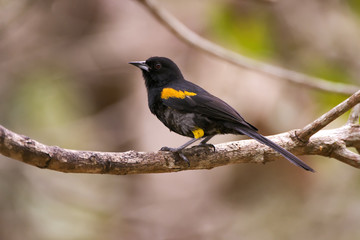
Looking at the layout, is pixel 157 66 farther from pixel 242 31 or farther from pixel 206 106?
pixel 242 31

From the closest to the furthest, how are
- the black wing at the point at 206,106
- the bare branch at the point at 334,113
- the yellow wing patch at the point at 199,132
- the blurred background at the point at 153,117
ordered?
the bare branch at the point at 334,113
the black wing at the point at 206,106
the yellow wing patch at the point at 199,132
the blurred background at the point at 153,117

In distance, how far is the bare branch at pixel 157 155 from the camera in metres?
2.63

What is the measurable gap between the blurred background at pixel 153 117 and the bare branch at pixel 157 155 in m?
2.50

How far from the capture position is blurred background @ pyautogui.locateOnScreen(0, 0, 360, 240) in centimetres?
629

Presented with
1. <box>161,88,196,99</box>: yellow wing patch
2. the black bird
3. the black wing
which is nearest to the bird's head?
the black bird

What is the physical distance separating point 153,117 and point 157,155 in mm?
3495

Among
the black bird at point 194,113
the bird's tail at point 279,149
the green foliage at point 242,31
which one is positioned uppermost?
the green foliage at point 242,31

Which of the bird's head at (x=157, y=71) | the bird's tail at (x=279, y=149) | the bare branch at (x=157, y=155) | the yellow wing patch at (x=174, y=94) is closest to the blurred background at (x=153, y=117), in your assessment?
the bird's head at (x=157, y=71)

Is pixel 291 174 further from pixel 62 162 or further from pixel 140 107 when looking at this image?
pixel 62 162

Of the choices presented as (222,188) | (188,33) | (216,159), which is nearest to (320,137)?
(216,159)

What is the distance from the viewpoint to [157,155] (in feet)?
11.0

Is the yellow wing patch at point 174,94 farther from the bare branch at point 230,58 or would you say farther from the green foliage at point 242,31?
the green foliage at point 242,31

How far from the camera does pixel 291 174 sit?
7008 millimetres

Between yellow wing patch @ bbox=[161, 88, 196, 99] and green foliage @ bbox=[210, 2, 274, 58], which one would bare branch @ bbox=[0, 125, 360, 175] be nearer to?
yellow wing patch @ bbox=[161, 88, 196, 99]
